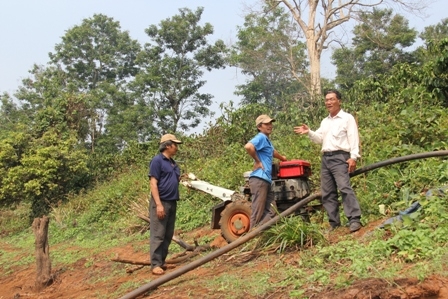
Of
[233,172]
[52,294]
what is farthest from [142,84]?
[52,294]

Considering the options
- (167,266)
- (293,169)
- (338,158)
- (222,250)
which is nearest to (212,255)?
(222,250)

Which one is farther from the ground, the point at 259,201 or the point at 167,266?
the point at 259,201

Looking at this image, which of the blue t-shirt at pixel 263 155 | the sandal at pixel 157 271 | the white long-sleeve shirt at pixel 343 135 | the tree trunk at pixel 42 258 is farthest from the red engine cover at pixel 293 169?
the tree trunk at pixel 42 258

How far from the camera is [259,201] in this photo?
6625 mm

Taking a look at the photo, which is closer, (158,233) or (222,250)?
(222,250)

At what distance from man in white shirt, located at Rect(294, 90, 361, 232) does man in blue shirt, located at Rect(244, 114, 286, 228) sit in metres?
0.50

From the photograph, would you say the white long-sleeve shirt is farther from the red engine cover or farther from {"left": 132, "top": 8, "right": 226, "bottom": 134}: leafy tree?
{"left": 132, "top": 8, "right": 226, "bottom": 134}: leafy tree

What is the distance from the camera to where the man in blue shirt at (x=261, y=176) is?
21.7 ft

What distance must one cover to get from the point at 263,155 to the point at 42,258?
423 cm

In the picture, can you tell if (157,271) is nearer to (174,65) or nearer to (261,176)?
(261,176)

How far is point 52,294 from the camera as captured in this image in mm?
A: 7910

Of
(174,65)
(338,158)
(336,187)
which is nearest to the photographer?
(338,158)

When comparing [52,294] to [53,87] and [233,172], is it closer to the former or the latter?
[233,172]

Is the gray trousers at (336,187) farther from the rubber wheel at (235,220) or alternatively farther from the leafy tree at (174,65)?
the leafy tree at (174,65)
